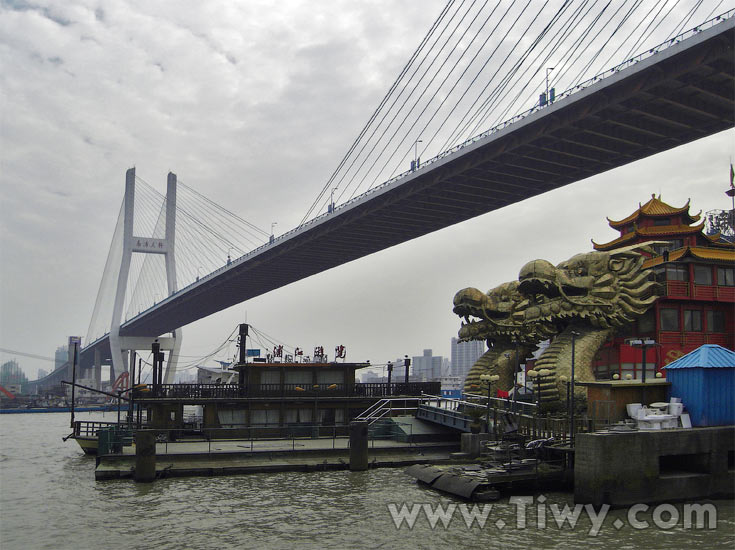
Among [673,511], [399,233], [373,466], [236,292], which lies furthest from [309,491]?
[236,292]

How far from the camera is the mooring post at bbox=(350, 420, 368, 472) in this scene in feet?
81.7

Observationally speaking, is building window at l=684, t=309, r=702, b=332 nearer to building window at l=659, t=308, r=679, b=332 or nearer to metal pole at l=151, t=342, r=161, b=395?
building window at l=659, t=308, r=679, b=332

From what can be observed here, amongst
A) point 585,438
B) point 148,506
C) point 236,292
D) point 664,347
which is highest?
point 236,292

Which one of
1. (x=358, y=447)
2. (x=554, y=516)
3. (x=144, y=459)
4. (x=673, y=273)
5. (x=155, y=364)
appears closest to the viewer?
(x=554, y=516)

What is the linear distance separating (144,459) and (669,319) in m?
21.3

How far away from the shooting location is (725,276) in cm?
3247

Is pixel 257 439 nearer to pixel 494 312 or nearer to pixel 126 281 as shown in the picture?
pixel 494 312

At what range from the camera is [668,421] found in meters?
20.9

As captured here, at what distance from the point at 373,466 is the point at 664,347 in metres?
13.2

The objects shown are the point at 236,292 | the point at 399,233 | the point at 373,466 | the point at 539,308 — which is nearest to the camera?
the point at 373,466

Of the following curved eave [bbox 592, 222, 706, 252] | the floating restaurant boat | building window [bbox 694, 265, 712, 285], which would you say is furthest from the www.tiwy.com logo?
curved eave [bbox 592, 222, 706, 252]

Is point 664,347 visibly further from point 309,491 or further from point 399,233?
Answer: point 399,233

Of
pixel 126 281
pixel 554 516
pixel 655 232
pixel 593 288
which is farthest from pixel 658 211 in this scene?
pixel 126 281

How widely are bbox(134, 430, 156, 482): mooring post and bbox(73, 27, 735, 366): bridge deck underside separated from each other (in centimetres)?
2125
